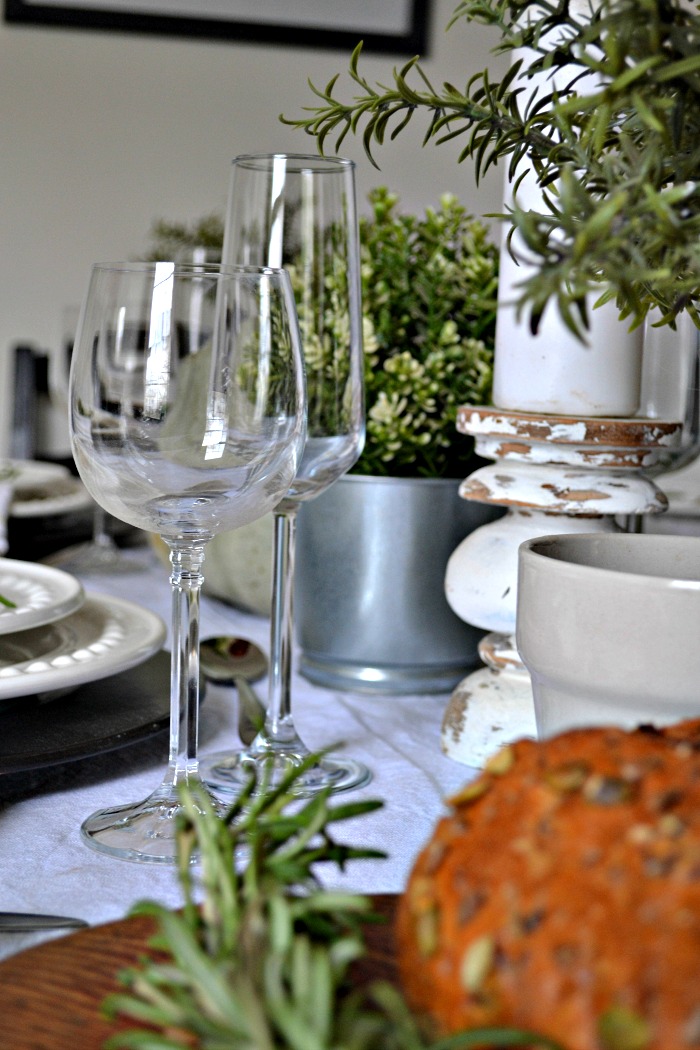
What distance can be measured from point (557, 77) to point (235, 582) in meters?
0.43

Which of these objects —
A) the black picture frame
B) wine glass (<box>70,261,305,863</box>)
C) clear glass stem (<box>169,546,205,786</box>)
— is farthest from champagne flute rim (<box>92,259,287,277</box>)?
the black picture frame

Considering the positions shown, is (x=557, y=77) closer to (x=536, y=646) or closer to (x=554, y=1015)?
(x=536, y=646)

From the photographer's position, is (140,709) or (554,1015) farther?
(140,709)

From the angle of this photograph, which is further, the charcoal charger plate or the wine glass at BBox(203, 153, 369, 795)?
the wine glass at BBox(203, 153, 369, 795)

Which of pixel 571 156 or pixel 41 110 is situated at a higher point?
pixel 41 110

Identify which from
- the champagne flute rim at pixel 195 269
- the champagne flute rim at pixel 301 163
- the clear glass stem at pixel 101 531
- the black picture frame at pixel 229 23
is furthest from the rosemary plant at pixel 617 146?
the black picture frame at pixel 229 23

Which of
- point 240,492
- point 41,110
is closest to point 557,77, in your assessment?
point 240,492

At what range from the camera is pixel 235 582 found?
88 centimetres

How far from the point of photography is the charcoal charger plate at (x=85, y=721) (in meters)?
0.50

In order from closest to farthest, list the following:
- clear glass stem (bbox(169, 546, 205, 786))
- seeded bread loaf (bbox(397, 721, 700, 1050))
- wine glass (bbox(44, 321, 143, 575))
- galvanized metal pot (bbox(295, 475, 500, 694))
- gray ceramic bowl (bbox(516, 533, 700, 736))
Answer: seeded bread loaf (bbox(397, 721, 700, 1050)), gray ceramic bowl (bbox(516, 533, 700, 736)), clear glass stem (bbox(169, 546, 205, 786)), galvanized metal pot (bbox(295, 475, 500, 694)), wine glass (bbox(44, 321, 143, 575))

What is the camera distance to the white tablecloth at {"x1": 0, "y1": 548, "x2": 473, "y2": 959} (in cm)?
43

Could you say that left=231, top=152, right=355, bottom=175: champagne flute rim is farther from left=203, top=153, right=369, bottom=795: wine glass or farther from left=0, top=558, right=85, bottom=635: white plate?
left=0, top=558, right=85, bottom=635: white plate

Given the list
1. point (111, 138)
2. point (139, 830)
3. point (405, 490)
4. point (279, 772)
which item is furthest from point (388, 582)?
point (111, 138)

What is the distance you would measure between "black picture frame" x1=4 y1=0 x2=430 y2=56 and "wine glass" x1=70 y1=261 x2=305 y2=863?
2280 millimetres
